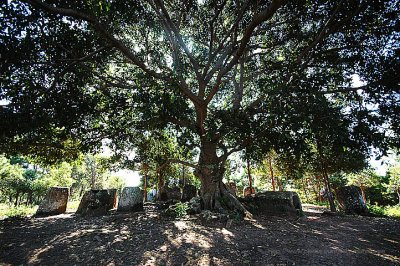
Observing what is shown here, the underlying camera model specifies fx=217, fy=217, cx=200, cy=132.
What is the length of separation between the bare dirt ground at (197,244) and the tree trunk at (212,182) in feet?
7.85

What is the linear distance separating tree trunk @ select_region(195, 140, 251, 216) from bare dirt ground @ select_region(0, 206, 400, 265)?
239cm

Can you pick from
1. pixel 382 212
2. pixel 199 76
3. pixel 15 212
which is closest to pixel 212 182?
pixel 199 76

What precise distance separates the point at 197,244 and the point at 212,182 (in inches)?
198

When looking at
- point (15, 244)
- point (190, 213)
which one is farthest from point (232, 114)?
point (15, 244)

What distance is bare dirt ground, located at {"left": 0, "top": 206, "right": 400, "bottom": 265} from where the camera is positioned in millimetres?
4574

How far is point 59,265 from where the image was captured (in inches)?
173

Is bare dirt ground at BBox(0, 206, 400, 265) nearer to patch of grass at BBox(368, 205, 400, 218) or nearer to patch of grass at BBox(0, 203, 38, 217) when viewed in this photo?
patch of grass at BBox(368, 205, 400, 218)

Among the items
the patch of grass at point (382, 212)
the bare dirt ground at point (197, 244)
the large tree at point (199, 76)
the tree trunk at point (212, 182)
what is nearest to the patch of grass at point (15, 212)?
the large tree at point (199, 76)

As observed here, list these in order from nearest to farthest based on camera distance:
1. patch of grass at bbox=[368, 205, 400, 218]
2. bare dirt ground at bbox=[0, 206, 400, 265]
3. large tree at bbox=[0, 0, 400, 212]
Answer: bare dirt ground at bbox=[0, 206, 400, 265] < large tree at bbox=[0, 0, 400, 212] < patch of grass at bbox=[368, 205, 400, 218]

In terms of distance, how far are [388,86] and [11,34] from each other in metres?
11.0

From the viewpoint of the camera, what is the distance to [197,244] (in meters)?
5.45

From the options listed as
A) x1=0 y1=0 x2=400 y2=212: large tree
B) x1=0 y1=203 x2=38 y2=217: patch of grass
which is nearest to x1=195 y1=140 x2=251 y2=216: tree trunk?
x1=0 y1=0 x2=400 y2=212: large tree

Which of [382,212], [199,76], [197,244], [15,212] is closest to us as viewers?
[197,244]

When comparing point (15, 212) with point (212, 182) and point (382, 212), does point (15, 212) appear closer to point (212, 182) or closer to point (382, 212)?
point (212, 182)
